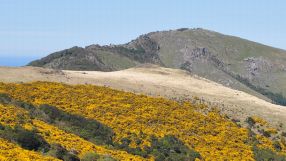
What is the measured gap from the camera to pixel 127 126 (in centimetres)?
4950

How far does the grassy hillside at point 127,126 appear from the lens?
128 ft

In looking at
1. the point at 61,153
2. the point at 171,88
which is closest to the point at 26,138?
the point at 61,153

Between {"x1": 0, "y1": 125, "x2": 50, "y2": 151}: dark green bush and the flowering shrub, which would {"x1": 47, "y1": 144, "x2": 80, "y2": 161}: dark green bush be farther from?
the flowering shrub

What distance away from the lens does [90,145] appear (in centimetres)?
3781

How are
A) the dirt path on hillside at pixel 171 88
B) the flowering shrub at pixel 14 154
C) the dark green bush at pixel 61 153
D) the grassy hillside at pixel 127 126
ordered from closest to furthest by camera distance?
the flowering shrub at pixel 14 154 → the dark green bush at pixel 61 153 → the grassy hillside at pixel 127 126 → the dirt path on hillside at pixel 171 88

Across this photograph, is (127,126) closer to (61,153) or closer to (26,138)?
(61,153)

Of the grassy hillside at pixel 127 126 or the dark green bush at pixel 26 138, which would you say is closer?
the dark green bush at pixel 26 138

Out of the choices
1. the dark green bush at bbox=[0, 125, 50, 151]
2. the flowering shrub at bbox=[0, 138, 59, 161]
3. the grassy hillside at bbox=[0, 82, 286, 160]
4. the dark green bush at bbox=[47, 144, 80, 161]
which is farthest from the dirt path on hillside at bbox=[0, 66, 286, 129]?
the flowering shrub at bbox=[0, 138, 59, 161]

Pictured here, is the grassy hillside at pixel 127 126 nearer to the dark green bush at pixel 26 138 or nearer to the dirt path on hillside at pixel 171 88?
the dark green bush at pixel 26 138

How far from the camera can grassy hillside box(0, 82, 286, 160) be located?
128ft

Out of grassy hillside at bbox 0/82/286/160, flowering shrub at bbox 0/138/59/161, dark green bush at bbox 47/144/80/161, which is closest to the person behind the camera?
flowering shrub at bbox 0/138/59/161

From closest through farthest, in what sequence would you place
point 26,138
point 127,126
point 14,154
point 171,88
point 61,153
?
point 14,154
point 61,153
point 26,138
point 127,126
point 171,88

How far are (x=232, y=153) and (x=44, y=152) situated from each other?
21.1m

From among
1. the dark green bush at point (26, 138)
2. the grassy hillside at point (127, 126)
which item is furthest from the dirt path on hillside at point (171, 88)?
the dark green bush at point (26, 138)
